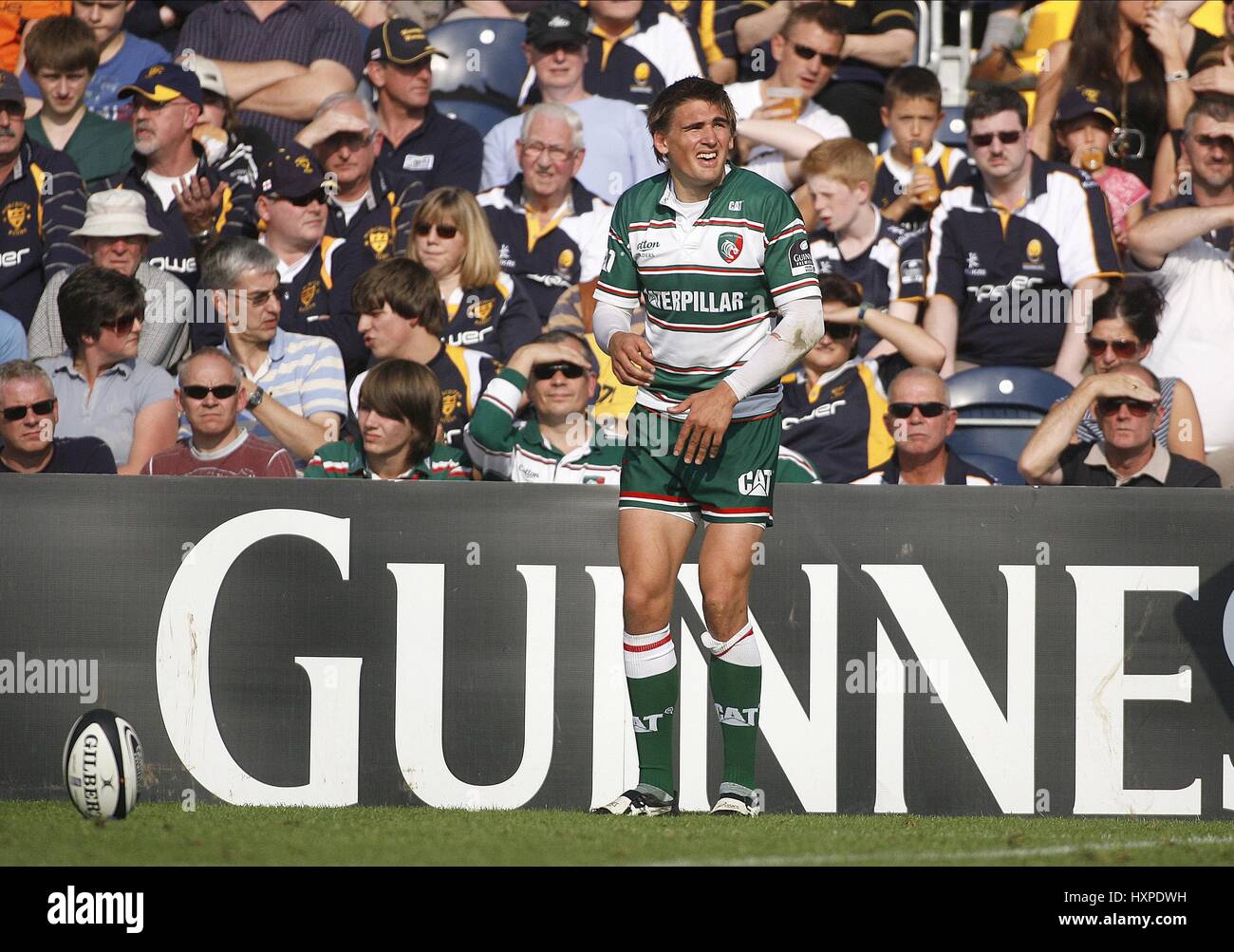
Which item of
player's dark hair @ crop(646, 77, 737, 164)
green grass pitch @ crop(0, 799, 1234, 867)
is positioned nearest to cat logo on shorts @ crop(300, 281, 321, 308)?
green grass pitch @ crop(0, 799, 1234, 867)

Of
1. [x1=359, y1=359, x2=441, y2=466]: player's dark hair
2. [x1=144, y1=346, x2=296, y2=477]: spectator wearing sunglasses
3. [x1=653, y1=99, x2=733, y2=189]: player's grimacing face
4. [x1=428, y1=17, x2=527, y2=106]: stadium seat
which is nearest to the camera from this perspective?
[x1=653, y1=99, x2=733, y2=189]: player's grimacing face

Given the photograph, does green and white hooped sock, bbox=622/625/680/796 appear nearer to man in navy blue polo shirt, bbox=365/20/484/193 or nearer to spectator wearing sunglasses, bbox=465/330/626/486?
spectator wearing sunglasses, bbox=465/330/626/486

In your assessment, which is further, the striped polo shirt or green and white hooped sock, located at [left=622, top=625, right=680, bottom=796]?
the striped polo shirt

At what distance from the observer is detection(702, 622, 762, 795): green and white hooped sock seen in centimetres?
487

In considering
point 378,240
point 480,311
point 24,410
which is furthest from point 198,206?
point 24,410

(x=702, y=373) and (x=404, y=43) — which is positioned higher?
(x=404, y=43)

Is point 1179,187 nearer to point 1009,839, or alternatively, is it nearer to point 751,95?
point 751,95

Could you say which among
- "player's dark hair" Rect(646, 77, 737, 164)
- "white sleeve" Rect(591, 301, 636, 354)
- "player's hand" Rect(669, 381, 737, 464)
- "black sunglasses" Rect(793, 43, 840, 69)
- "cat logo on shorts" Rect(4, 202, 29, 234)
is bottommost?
"player's hand" Rect(669, 381, 737, 464)

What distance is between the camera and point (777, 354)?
4641 mm

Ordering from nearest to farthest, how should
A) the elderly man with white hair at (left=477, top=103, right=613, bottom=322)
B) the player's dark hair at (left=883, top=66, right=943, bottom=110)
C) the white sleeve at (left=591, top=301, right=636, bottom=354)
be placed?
the white sleeve at (left=591, top=301, right=636, bottom=354) < the elderly man with white hair at (left=477, top=103, right=613, bottom=322) < the player's dark hair at (left=883, top=66, right=943, bottom=110)

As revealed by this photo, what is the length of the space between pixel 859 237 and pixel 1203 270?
1856 millimetres

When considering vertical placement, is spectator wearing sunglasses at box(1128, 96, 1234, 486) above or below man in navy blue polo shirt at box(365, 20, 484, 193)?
below

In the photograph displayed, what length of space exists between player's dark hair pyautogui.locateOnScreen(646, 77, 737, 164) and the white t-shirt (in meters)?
3.91

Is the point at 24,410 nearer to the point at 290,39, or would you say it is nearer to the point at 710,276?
the point at 290,39
